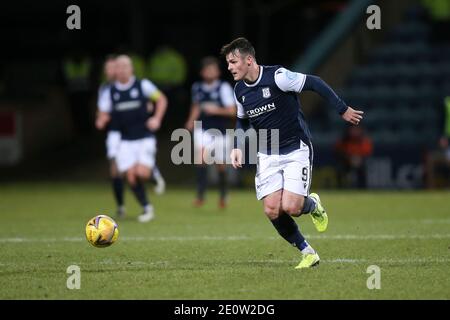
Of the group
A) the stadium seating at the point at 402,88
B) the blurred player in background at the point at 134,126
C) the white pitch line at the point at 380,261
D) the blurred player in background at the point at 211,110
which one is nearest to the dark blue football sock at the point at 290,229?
the white pitch line at the point at 380,261

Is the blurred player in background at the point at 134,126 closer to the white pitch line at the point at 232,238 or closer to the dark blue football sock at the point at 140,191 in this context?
the dark blue football sock at the point at 140,191

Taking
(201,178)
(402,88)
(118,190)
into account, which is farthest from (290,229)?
(402,88)

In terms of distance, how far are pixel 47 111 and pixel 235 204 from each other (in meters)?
8.85

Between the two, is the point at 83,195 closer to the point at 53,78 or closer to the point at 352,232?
the point at 352,232

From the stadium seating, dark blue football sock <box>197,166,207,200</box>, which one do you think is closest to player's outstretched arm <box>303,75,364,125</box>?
dark blue football sock <box>197,166,207,200</box>

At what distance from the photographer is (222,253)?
10.2 meters

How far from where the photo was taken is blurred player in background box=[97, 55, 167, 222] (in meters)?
14.2

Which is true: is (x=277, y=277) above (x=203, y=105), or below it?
below

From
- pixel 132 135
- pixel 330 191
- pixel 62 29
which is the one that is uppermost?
pixel 62 29

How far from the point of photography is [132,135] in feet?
46.9

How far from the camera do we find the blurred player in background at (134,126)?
14.2 m

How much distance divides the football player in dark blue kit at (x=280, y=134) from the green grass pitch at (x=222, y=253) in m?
0.50

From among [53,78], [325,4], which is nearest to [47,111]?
[53,78]

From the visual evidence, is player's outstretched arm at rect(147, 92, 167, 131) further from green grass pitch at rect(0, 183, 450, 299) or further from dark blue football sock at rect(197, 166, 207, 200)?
dark blue football sock at rect(197, 166, 207, 200)
